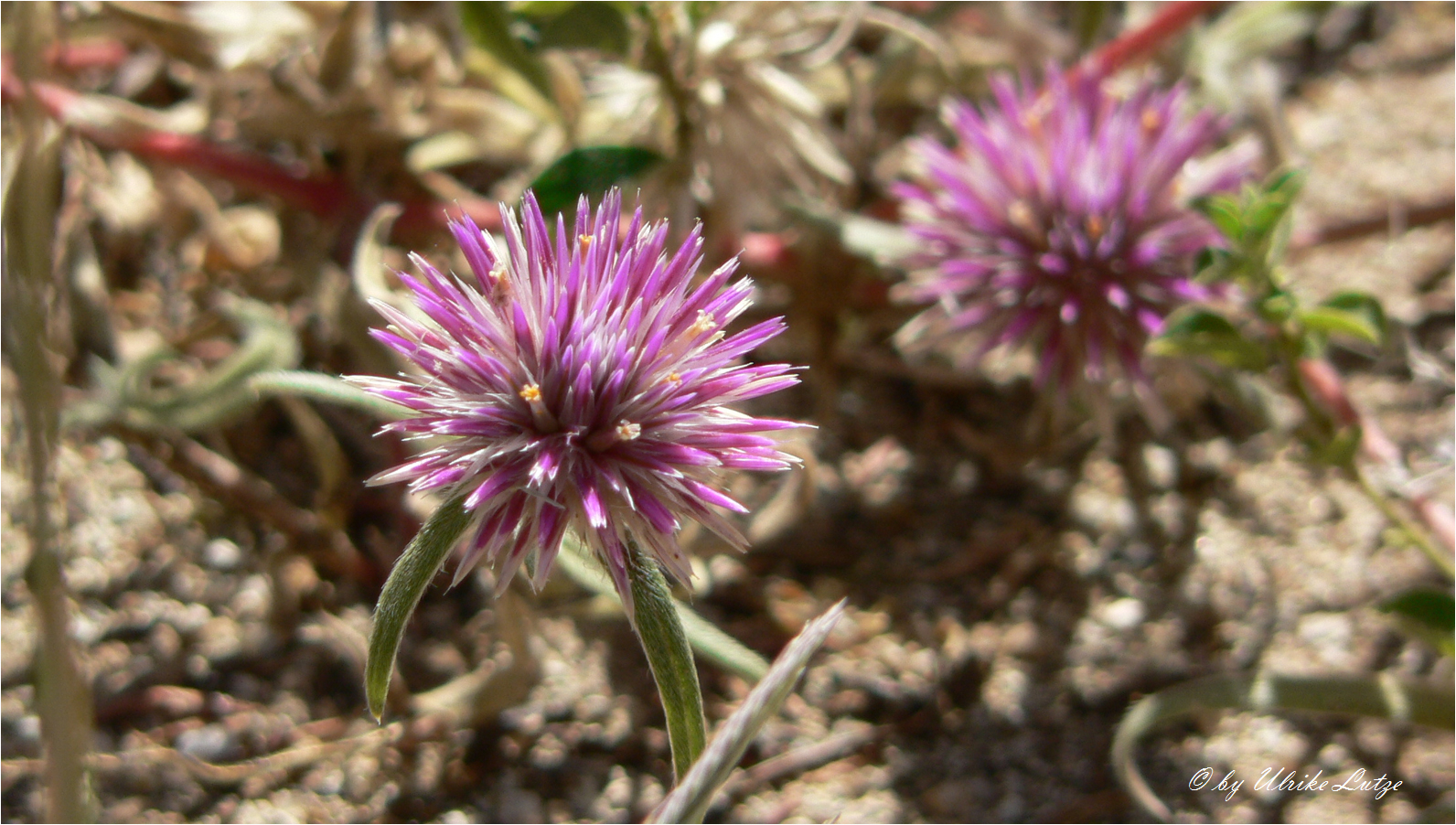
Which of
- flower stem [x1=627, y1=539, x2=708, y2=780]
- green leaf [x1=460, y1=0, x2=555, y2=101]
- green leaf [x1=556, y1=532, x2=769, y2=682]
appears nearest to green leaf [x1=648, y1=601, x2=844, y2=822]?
flower stem [x1=627, y1=539, x2=708, y2=780]

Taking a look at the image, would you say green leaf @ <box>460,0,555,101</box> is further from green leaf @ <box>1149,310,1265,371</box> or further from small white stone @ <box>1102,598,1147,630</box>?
small white stone @ <box>1102,598,1147,630</box>

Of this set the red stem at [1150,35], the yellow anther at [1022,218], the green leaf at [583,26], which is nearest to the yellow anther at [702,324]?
the green leaf at [583,26]

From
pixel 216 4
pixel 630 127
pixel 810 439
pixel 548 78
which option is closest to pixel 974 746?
pixel 810 439

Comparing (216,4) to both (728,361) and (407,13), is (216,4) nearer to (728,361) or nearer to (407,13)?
(407,13)

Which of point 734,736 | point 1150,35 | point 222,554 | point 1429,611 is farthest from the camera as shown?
point 1150,35

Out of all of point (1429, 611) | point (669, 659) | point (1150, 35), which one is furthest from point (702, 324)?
point (1150, 35)

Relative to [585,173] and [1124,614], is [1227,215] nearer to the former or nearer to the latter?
[1124,614]
